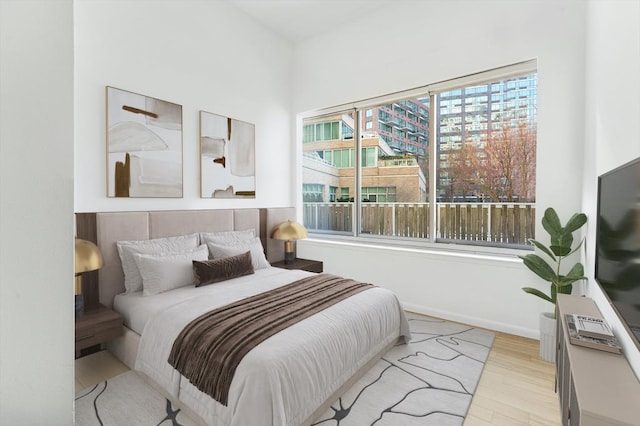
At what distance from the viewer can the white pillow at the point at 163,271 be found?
2.46 m

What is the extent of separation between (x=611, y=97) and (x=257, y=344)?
7.56 ft

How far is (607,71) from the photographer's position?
5.77 feet

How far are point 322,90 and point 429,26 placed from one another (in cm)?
149

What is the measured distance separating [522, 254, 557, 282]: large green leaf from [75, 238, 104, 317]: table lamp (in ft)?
10.8

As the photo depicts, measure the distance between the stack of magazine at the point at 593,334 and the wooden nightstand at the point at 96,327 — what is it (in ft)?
9.07

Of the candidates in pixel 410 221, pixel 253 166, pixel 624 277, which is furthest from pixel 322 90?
pixel 624 277

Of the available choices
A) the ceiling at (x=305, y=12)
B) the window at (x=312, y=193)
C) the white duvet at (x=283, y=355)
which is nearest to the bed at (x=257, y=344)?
the white duvet at (x=283, y=355)

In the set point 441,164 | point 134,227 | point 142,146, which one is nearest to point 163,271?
point 134,227

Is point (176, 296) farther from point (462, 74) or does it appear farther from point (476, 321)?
point (462, 74)

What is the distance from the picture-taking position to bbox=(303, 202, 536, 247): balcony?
3088mm

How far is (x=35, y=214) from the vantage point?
0.47 m

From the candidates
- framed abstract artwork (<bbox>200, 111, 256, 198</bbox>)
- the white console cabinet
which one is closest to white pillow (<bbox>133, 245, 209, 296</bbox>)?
framed abstract artwork (<bbox>200, 111, 256, 198</bbox>)

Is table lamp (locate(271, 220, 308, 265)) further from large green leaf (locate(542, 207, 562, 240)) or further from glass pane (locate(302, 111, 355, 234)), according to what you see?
large green leaf (locate(542, 207, 562, 240))

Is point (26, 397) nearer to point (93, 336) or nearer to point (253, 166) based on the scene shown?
point (93, 336)
